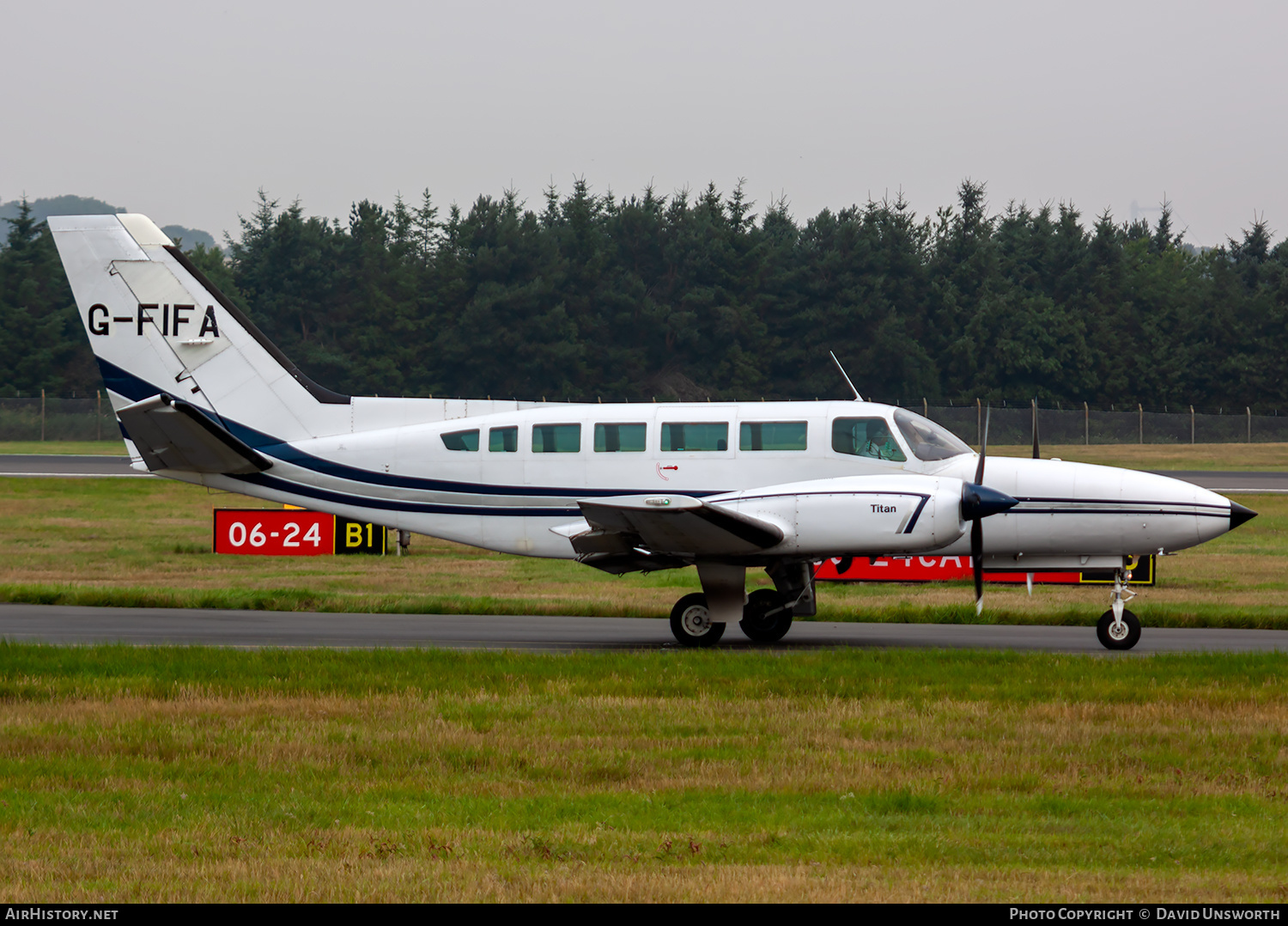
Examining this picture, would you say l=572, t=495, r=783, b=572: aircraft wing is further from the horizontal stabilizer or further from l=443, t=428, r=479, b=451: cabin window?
l=443, t=428, r=479, b=451: cabin window

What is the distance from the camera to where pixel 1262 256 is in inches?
3807

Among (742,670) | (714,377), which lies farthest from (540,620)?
(714,377)

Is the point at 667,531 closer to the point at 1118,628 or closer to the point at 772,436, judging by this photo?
the point at 772,436

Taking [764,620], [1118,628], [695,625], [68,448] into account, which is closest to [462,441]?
[695,625]

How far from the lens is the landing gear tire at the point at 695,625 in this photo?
55.0ft

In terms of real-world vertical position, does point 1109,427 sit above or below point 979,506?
above

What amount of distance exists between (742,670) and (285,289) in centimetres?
7519

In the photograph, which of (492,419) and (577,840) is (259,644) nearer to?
(492,419)

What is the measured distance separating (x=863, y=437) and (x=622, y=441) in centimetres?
313

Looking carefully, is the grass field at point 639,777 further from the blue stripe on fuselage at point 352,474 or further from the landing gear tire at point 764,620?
the blue stripe on fuselage at point 352,474

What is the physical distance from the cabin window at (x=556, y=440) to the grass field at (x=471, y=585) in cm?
430

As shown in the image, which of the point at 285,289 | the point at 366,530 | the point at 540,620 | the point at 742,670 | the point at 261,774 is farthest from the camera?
the point at 285,289

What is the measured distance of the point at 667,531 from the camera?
1597cm

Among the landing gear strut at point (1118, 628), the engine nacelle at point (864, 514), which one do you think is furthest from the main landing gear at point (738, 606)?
the landing gear strut at point (1118, 628)
